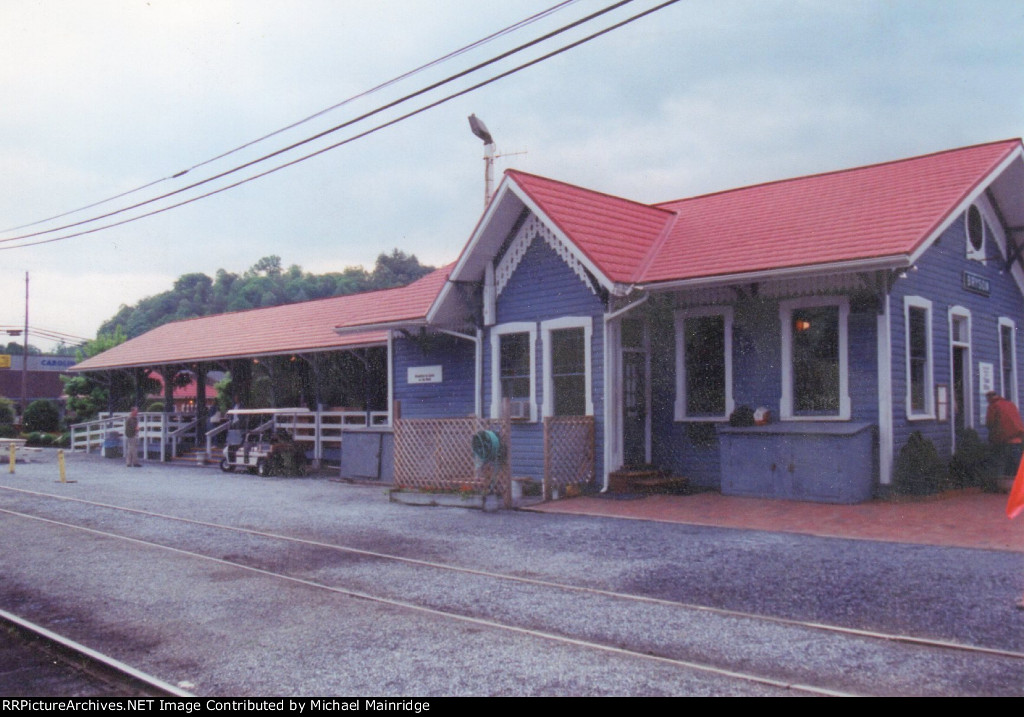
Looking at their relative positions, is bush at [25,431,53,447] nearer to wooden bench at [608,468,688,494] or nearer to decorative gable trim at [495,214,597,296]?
decorative gable trim at [495,214,597,296]

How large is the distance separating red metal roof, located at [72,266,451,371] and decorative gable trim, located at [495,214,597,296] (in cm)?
269

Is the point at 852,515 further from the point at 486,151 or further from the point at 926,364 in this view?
the point at 486,151

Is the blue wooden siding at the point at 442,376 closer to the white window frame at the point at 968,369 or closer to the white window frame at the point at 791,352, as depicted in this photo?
the white window frame at the point at 791,352

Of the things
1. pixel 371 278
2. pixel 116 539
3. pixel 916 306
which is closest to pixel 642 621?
pixel 116 539

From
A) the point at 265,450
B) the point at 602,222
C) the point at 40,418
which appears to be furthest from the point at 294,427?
the point at 40,418

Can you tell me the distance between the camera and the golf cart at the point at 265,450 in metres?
21.7

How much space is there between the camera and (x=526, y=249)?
16.5m

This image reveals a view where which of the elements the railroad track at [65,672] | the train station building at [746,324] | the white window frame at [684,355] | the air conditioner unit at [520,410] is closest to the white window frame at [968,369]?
the train station building at [746,324]

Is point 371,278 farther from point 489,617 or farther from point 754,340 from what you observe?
point 489,617

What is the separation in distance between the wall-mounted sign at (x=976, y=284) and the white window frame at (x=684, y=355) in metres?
4.85

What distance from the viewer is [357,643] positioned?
5.99 metres

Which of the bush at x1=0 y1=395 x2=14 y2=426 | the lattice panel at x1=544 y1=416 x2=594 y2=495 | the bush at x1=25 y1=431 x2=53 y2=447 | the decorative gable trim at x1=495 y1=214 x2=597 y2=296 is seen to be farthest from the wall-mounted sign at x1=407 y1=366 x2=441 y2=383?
the bush at x1=0 y1=395 x2=14 y2=426

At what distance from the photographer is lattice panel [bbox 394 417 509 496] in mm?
13922

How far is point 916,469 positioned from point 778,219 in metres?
5.21
